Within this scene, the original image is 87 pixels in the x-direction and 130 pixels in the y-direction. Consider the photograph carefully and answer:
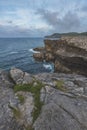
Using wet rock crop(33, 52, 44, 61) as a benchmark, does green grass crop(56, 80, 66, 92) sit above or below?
above

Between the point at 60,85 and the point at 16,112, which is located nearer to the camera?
the point at 16,112

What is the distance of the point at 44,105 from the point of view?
13.8 m

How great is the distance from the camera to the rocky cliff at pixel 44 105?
41.0ft

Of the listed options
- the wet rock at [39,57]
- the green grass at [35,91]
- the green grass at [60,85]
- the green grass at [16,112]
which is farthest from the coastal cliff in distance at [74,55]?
the green grass at [16,112]

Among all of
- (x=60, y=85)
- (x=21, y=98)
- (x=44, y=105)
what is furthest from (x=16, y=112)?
(x=60, y=85)

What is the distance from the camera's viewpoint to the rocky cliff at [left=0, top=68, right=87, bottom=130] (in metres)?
12.5

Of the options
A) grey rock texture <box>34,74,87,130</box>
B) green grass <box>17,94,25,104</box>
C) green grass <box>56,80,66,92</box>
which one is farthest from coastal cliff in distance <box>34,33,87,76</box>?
green grass <box>17,94,25,104</box>

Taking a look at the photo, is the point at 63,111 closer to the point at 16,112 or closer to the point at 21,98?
the point at 16,112

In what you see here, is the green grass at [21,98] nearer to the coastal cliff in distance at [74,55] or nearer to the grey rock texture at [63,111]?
the grey rock texture at [63,111]

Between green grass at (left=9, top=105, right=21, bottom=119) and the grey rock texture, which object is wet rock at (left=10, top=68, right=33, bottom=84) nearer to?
the grey rock texture

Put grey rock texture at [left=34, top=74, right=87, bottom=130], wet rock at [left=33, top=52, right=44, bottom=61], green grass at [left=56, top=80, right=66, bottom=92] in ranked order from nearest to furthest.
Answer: grey rock texture at [left=34, top=74, right=87, bottom=130] → green grass at [left=56, top=80, right=66, bottom=92] → wet rock at [left=33, top=52, right=44, bottom=61]

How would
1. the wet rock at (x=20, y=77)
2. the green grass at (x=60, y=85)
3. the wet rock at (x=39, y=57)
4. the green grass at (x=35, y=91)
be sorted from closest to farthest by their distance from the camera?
the green grass at (x=35, y=91)
the green grass at (x=60, y=85)
the wet rock at (x=20, y=77)
the wet rock at (x=39, y=57)

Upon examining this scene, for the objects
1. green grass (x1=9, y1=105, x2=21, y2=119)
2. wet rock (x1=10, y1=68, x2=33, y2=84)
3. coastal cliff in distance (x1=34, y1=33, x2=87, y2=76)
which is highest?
wet rock (x1=10, y1=68, x2=33, y2=84)

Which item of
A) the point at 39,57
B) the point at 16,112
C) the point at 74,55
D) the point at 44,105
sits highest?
the point at 44,105
